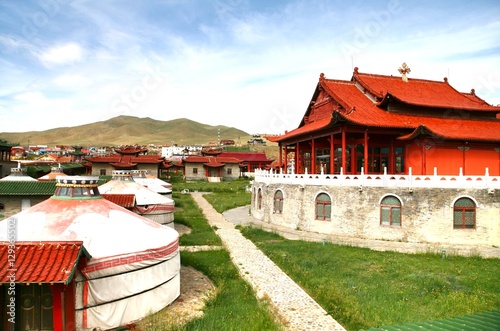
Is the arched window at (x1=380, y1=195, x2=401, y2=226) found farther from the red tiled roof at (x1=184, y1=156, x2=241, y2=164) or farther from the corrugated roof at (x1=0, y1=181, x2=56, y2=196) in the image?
the red tiled roof at (x1=184, y1=156, x2=241, y2=164)

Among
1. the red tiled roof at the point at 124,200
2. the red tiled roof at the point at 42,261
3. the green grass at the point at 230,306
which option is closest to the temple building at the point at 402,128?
the green grass at the point at 230,306

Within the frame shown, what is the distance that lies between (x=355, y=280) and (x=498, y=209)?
9042 mm

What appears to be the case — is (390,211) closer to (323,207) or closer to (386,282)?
(323,207)

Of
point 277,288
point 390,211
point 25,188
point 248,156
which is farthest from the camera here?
point 248,156

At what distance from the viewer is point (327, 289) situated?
31.4 ft

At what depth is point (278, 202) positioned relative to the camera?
814 inches

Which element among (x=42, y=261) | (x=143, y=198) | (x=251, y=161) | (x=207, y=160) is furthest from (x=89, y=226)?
(x=251, y=161)

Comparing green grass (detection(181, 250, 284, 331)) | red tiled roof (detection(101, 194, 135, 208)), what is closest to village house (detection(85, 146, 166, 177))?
red tiled roof (detection(101, 194, 135, 208))

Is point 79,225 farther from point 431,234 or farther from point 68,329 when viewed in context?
point 431,234

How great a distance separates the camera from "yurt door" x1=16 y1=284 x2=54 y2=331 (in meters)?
6.88

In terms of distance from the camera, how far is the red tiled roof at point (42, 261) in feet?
20.4

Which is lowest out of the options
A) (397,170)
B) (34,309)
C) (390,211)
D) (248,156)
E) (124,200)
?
(34,309)

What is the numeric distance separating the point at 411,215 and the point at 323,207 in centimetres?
389

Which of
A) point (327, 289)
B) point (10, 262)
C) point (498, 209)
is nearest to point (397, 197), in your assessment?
point (498, 209)
